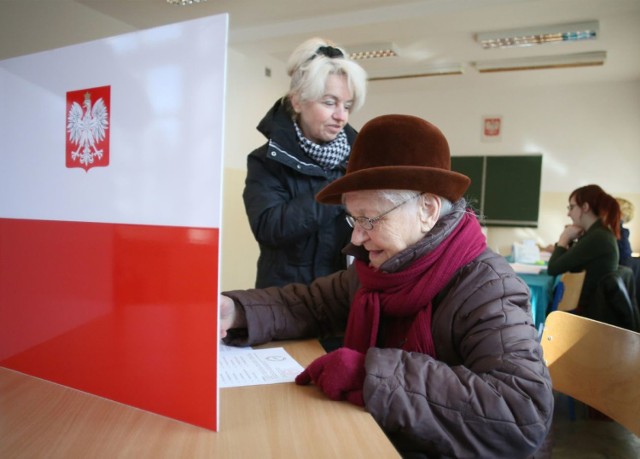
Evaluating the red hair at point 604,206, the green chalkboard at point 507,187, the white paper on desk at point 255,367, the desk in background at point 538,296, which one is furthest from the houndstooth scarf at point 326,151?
the green chalkboard at point 507,187

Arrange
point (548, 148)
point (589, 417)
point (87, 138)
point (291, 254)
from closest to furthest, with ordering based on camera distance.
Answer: point (87, 138), point (291, 254), point (589, 417), point (548, 148)

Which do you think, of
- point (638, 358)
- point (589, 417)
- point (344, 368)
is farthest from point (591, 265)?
point (344, 368)

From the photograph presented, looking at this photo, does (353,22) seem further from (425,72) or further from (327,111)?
(327,111)

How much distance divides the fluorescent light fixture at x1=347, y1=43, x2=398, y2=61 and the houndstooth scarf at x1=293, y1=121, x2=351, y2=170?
3900mm

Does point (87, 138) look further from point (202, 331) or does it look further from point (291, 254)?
point (291, 254)

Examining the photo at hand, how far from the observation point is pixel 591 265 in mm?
3445

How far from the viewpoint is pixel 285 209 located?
4.81 ft

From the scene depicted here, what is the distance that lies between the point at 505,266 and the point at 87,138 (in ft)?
2.63

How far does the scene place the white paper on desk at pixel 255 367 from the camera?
0.96 metres

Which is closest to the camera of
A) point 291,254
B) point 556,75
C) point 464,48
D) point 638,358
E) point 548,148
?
point 638,358

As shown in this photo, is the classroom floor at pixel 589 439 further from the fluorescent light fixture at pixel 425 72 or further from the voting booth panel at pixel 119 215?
the fluorescent light fixture at pixel 425 72

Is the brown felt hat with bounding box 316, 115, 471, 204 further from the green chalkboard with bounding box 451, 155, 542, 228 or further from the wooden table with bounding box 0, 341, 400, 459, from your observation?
the green chalkboard with bounding box 451, 155, 542, 228

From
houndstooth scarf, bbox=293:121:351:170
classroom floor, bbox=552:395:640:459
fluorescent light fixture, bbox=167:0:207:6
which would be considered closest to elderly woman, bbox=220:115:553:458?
houndstooth scarf, bbox=293:121:351:170

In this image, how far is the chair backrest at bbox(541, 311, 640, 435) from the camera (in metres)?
1.12
